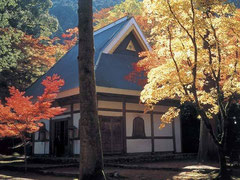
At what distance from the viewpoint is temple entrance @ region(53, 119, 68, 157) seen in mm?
15750

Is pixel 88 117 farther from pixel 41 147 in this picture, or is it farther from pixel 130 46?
pixel 41 147

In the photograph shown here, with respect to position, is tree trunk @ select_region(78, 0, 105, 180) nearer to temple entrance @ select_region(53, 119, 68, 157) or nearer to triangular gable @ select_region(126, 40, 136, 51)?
temple entrance @ select_region(53, 119, 68, 157)

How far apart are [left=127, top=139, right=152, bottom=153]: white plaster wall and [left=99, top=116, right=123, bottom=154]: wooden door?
1.72ft

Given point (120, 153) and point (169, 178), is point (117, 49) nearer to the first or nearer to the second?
point (120, 153)

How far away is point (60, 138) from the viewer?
16.1 meters

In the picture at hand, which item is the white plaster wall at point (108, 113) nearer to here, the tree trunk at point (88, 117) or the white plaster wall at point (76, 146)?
the white plaster wall at point (76, 146)

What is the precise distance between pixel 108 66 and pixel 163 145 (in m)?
5.66

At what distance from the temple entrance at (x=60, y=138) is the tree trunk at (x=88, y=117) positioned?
8.83 meters

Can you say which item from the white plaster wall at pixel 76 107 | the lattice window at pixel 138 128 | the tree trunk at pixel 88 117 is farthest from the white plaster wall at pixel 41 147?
the tree trunk at pixel 88 117

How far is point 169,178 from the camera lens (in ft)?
28.3

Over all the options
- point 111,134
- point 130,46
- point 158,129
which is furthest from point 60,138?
point 130,46

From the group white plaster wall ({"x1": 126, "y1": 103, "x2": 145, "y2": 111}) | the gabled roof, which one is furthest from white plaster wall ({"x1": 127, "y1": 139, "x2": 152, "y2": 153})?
the gabled roof

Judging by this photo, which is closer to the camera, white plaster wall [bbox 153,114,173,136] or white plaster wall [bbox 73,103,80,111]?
white plaster wall [bbox 73,103,80,111]

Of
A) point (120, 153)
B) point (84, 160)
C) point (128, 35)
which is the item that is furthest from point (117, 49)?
point (84, 160)
